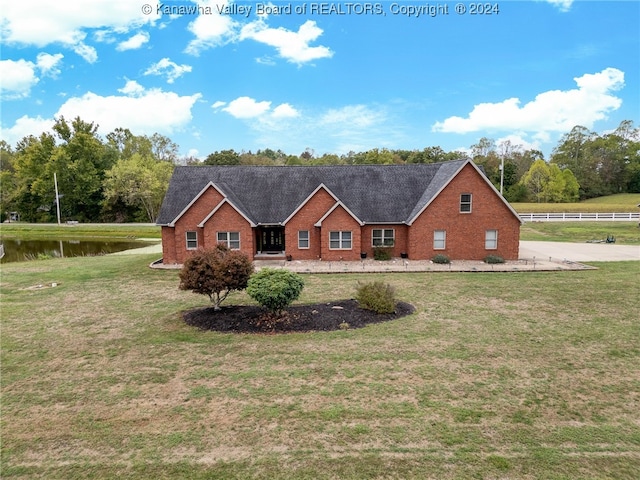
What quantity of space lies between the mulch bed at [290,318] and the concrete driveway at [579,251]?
761 inches

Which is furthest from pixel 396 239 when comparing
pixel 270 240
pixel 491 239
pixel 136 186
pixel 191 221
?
pixel 136 186

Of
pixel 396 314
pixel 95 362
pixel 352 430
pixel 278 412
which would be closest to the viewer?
pixel 352 430

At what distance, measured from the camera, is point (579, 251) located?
3297 centimetres

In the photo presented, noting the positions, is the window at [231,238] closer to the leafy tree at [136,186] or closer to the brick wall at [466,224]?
the brick wall at [466,224]

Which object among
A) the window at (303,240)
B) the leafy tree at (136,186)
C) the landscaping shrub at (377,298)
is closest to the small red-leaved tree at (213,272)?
the landscaping shrub at (377,298)

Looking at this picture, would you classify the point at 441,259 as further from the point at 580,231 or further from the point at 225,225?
the point at 580,231

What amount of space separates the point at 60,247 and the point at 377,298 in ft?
145

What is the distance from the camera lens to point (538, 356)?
11.8 metres

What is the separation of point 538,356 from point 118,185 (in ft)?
244

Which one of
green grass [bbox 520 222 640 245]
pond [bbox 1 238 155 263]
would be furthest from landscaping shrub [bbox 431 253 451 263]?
pond [bbox 1 238 155 263]

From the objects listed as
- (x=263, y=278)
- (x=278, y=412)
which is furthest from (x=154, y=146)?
(x=278, y=412)

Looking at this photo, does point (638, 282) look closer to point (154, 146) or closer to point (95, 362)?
point (95, 362)

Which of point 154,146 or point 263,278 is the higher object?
point 154,146

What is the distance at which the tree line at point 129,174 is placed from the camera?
74.7 meters
